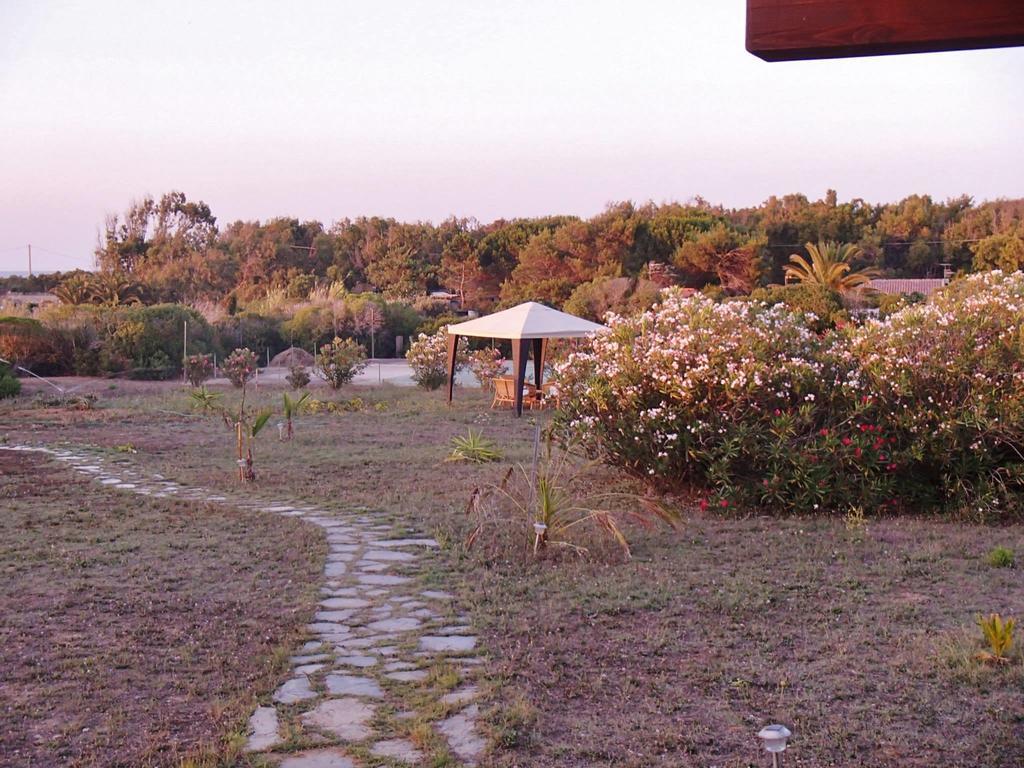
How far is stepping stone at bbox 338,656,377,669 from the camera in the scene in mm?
3844

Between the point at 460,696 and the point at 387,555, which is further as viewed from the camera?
the point at 387,555

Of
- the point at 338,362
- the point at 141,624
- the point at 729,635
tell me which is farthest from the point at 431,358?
the point at 729,635

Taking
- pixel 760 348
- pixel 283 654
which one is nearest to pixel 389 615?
pixel 283 654

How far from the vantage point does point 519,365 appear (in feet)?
45.6

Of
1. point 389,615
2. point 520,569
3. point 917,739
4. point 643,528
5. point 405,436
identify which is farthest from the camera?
point 405,436

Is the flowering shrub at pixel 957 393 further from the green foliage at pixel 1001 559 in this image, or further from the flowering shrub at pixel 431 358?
the flowering shrub at pixel 431 358

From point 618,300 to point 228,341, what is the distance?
11369 millimetres

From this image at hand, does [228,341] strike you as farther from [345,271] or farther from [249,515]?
[345,271]

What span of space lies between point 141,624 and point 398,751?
6.07 ft

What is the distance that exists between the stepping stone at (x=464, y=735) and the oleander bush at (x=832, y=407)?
3938 millimetres

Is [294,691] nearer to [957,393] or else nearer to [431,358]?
[957,393]

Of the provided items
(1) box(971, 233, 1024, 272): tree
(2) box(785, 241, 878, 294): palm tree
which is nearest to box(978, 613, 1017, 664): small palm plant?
(2) box(785, 241, 878, 294): palm tree

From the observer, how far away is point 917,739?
307 cm

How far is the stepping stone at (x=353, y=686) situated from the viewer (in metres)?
3.54
